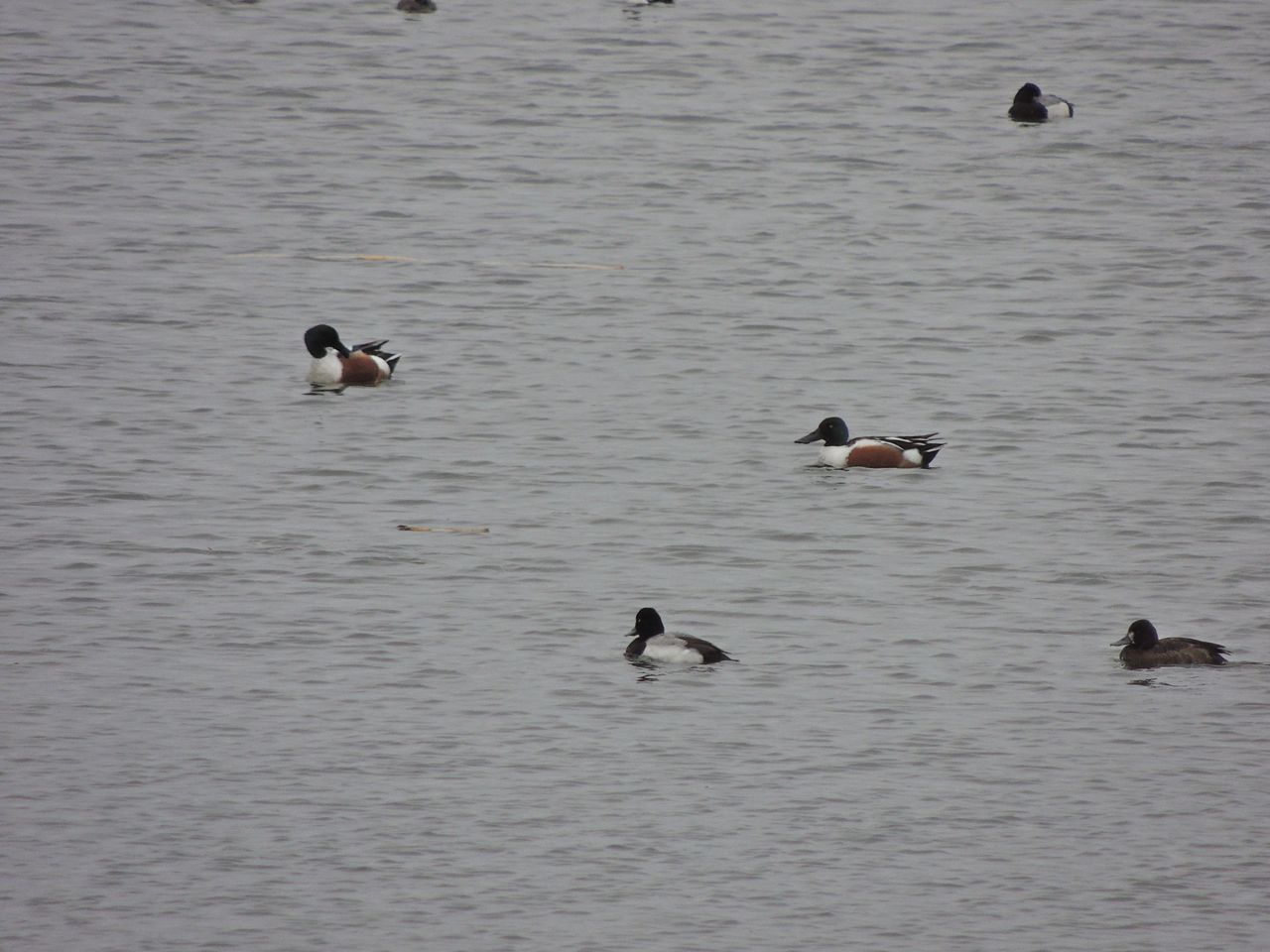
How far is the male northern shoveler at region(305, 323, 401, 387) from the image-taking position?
21094 mm

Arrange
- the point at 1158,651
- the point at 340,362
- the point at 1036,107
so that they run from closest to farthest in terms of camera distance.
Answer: the point at 1158,651 → the point at 340,362 → the point at 1036,107

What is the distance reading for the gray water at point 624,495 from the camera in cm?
1135

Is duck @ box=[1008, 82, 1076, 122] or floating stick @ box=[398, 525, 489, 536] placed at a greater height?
duck @ box=[1008, 82, 1076, 122]

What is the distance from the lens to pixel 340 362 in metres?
21.3

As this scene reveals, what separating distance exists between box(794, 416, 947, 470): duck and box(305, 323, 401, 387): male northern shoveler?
4647mm

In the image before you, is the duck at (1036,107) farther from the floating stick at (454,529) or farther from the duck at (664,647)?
the duck at (664,647)

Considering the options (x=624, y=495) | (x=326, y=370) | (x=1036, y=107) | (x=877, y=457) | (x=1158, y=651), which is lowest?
(x=1158, y=651)

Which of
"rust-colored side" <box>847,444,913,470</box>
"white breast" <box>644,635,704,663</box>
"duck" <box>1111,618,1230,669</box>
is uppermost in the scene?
"rust-colored side" <box>847,444,913,470</box>

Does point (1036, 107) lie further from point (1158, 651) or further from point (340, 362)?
point (1158, 651)

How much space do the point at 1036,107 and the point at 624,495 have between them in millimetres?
15044

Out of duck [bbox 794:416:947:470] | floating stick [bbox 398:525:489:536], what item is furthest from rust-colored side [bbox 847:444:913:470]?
floating stick [bbox 398:525:489:536]

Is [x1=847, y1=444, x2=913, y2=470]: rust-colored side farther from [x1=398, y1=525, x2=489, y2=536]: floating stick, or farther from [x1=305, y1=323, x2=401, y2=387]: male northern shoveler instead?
[x1=305, y1=323, x2=401, y2=387]: male northern shoveler

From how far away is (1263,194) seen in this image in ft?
90.4

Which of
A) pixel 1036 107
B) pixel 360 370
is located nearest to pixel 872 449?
pixel 360 370
